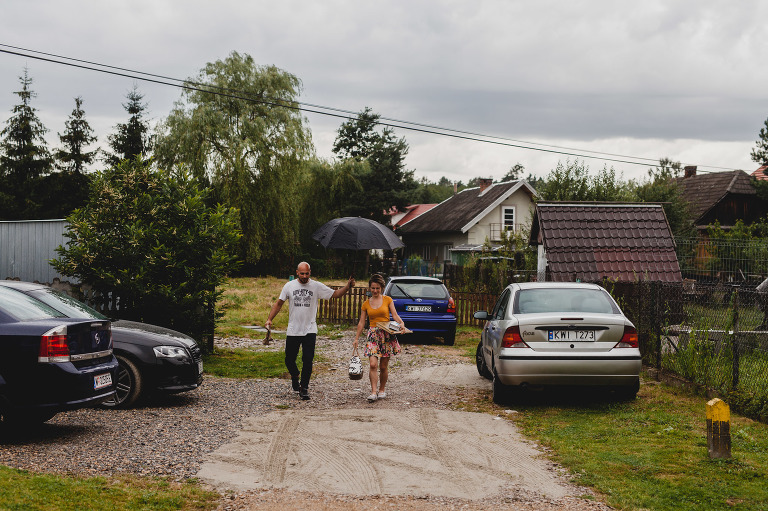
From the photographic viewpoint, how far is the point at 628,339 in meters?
9.36

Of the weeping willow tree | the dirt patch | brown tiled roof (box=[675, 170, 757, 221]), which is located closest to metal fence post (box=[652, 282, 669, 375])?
the dirt patch

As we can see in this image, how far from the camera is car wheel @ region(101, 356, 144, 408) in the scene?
913 cm

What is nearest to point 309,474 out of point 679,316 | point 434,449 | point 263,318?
point 434,449

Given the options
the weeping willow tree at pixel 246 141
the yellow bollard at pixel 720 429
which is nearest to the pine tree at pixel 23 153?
the weeping willow tree at pixel 246 141

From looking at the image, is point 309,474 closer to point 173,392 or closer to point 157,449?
point 157,449

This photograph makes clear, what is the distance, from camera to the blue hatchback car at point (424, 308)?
17.5 metres

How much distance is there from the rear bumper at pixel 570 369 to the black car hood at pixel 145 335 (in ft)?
13.9

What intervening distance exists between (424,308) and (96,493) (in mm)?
12574

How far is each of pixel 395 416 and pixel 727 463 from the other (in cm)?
387

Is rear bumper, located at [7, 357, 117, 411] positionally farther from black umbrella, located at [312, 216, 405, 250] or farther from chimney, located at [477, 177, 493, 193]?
chimney, located at [477, 177, 493, 193]

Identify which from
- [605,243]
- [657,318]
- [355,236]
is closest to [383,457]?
[657,318]

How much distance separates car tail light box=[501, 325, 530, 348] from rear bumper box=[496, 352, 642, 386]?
15 cm

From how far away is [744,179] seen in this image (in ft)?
160

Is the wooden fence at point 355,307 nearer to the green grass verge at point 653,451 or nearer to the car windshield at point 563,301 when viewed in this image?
the car windshield at point 563,301
